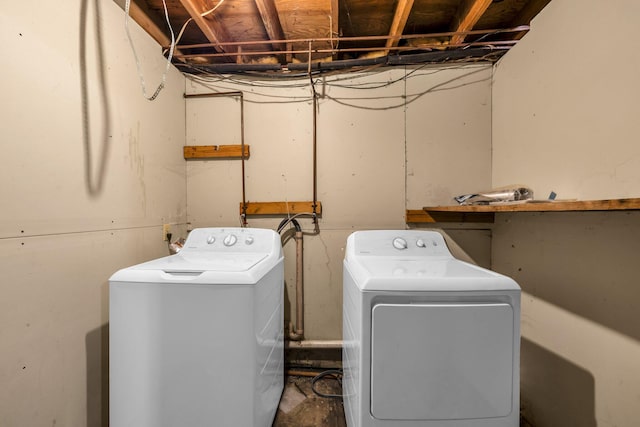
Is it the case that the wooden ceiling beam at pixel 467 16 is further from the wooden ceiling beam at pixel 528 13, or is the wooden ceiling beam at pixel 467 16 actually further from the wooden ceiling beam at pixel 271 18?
the wooden ceiling beam at pixel 271 18

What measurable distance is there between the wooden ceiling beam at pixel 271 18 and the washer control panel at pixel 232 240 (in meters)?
1.29

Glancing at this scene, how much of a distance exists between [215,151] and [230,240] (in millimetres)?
772

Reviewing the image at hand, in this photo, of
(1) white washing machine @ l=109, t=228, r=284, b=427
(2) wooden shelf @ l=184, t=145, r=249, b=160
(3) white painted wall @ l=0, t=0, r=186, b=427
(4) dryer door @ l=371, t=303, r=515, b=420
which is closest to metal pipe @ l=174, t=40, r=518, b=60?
(3) white painted wall @ l=0, t=0, r=186, b=427

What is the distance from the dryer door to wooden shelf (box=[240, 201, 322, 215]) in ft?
3.47

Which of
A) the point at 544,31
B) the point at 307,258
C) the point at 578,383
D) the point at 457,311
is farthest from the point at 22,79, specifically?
the point at 578,383

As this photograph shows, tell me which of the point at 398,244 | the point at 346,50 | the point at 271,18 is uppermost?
the point at 271,18

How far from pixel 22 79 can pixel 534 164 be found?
7.78ft

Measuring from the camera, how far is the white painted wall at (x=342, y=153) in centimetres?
174

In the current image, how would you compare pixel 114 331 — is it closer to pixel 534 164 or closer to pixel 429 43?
pixel 534 164

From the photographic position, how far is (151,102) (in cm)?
149

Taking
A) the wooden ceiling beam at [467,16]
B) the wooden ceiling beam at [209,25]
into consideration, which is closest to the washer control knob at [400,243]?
the wooden ceiling beam at [467,16]

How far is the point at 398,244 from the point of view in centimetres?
139

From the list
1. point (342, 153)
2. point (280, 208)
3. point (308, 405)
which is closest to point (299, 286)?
point (280, 208)

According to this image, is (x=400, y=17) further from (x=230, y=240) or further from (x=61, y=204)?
(x=61, y=204)
